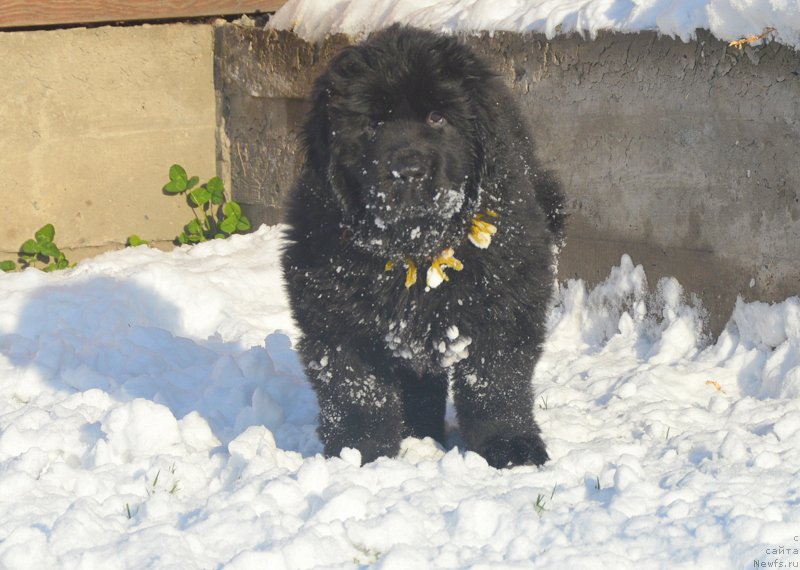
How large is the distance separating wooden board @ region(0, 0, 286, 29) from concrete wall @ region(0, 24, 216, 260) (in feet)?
0.29

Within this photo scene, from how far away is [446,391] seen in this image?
3.56 metres

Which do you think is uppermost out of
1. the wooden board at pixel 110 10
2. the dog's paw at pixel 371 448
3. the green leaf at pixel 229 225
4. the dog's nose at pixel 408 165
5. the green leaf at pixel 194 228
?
the wooden board at pixel 110 10

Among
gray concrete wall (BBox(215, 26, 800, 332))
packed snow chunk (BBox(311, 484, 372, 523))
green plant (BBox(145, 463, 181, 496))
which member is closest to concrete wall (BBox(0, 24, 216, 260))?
gray concrete wall (BBox(215, 26, 800, 332))

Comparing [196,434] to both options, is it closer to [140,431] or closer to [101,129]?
[140,431]

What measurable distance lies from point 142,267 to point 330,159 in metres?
2.86

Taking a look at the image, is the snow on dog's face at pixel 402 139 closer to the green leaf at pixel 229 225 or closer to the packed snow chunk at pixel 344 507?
the packed snow chunk at pixel 344 507

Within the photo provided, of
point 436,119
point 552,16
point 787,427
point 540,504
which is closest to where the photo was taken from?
point 540,504

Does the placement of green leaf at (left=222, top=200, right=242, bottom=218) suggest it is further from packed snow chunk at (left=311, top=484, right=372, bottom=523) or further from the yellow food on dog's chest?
packed snow chunk at (left=311, top=484, right=372, bottom=523)

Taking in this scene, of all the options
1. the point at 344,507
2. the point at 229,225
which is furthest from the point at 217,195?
the point at 344,507

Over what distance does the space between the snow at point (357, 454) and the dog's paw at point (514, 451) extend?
1.7 inches

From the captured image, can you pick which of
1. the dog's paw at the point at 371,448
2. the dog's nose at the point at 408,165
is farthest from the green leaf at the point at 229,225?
the dog's nose at the point at 408,165

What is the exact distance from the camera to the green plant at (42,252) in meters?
6.28

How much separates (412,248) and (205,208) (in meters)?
4.12

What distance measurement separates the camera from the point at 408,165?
284cm
